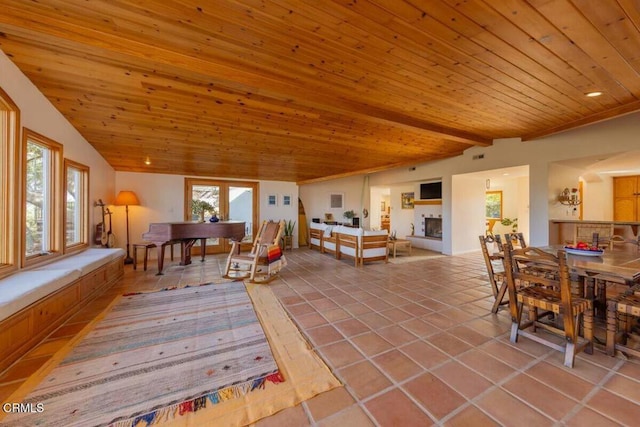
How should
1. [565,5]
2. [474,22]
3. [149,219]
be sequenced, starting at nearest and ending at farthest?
[565,5]
[474,22]
[149,219]

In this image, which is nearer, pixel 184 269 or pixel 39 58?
pixel 39 58

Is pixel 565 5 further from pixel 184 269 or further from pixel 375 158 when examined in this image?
pixel 184 269

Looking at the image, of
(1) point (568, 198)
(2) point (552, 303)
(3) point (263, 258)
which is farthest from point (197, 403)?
(1) point (568, 198)

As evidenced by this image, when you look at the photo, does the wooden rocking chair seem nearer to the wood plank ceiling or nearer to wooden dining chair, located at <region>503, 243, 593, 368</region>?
the wood plank ceiling

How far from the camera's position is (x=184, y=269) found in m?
4.99

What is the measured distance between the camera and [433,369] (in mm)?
1828

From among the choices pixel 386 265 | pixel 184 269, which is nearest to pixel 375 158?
pixel 386 265

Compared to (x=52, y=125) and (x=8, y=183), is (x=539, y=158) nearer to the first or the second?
(x=8, y=183)

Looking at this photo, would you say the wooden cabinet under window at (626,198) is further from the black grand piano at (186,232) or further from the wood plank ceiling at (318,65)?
the black grand piano at (186,232)

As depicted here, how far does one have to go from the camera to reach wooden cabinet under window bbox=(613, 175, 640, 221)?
6.38 m

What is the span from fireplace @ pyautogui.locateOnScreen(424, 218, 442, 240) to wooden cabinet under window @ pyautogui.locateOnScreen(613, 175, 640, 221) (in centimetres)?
442

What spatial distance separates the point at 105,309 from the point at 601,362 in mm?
4825

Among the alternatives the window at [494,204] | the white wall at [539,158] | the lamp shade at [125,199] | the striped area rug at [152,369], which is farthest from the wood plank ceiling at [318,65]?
the window at [494,204]

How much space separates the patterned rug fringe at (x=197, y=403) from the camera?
138 centimetres
